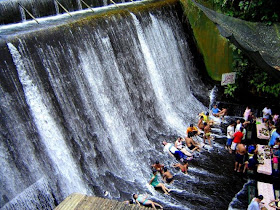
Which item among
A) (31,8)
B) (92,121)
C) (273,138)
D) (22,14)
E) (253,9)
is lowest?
(273,138)

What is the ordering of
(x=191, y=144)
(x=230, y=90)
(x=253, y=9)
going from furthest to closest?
(x=230, y=90) < (x=253, y=9) < (x=191, y=144)

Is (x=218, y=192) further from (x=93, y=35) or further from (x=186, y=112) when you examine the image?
(x=93, y=35)

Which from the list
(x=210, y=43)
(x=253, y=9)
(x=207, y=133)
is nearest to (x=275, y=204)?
(x=207, y=133)

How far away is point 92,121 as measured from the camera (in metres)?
7.78

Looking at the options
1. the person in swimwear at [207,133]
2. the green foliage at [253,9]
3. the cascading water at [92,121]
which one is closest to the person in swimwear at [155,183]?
the cascading water at [92,121]

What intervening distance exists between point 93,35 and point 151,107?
326 centimetres

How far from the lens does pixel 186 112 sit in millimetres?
10711

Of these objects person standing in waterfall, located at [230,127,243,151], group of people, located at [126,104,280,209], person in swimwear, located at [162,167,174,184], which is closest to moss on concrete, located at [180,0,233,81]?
group of people, located at [126,104,280,209]

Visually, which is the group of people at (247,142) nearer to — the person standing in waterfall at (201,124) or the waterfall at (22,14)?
the person standing in waterfall at (201,124)

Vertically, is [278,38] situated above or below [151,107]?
above

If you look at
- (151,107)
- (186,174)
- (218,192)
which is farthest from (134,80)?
(218,192)

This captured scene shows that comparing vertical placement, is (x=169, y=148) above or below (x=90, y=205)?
below

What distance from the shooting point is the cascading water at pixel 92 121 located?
20.4ft

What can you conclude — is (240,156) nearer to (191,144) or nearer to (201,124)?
(191,144)
